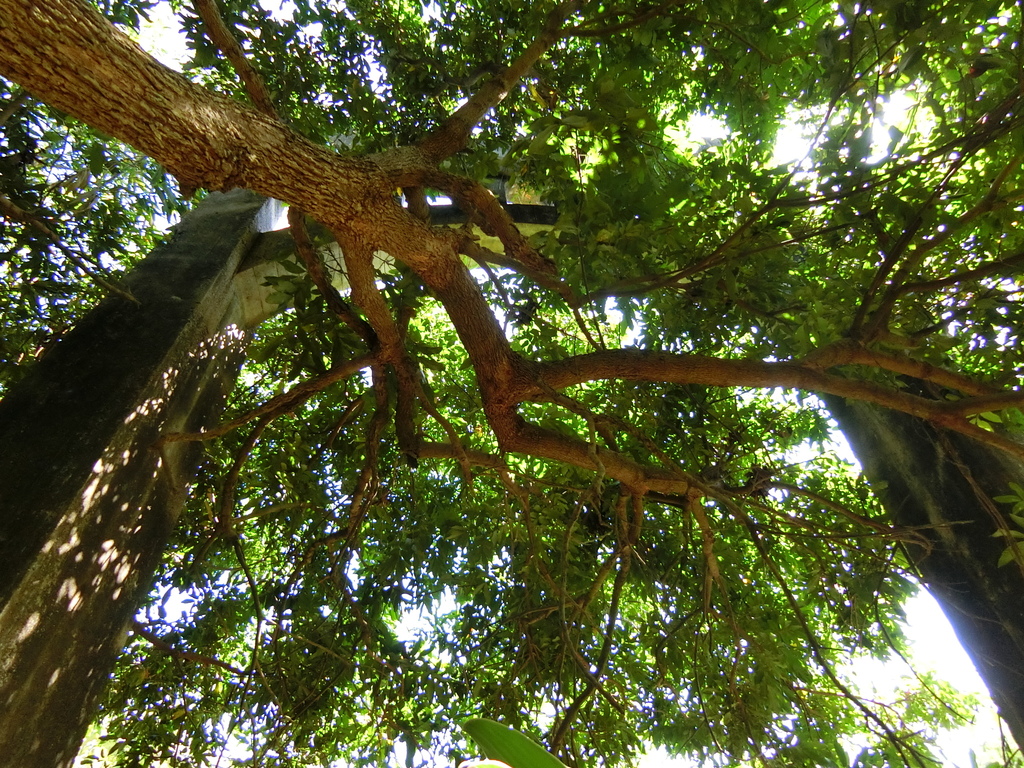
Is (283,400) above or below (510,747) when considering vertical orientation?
above

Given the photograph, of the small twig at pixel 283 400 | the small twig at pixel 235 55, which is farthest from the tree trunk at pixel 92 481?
the small twig at pixel 235 55

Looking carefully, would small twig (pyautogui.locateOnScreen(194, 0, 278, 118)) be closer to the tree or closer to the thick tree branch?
the tree

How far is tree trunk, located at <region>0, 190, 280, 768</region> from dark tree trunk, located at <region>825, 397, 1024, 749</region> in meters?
3.89

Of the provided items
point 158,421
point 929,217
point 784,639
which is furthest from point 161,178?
point 784,639

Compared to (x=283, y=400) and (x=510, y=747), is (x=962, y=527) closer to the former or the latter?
(x=283, y=400)

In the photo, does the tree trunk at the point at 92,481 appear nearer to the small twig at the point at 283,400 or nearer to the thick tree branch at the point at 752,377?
the small twig at the point at 283,400

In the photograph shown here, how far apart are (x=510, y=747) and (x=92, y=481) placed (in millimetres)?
2556

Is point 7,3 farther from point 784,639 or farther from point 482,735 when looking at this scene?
point 784,639

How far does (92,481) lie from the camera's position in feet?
8.47

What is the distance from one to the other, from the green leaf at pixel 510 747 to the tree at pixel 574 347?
62.8 inches

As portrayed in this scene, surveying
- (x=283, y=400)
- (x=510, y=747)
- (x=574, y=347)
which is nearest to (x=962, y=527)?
(x=574, y=347)

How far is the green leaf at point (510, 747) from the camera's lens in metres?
0.71

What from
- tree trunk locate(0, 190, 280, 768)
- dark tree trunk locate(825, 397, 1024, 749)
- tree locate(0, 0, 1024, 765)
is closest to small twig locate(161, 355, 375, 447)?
tree locate(0, 0, 1024, 765)

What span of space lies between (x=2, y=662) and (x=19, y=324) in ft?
7.38
